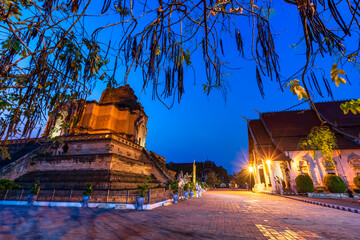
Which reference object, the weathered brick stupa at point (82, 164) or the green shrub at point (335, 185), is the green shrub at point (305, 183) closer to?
the green shrub at point (335, 185)

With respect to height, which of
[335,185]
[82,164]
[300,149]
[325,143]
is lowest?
[335,185]

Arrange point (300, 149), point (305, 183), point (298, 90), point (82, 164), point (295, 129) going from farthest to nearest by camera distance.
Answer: point (295, 129) < point (300, 149) < point (305, 183) < point (82, 164) < point (298, 90)

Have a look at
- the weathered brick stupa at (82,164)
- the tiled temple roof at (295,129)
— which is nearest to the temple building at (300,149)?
the tiled temple roof at (295,129)

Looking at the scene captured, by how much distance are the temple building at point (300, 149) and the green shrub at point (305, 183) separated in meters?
1.75

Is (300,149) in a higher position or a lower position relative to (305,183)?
higher

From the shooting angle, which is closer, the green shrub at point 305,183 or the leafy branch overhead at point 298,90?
the leafy branch overhead at point 298,90

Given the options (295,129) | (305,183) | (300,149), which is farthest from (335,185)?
(295,129)

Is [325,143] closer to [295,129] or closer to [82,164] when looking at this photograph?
[295,129]

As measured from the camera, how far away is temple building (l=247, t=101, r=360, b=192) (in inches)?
723

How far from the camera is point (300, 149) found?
1981cm

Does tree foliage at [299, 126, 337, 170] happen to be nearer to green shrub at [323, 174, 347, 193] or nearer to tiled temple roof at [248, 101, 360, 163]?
green shrub at [323, 174, 347, 193]

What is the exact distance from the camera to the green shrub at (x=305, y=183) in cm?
1698

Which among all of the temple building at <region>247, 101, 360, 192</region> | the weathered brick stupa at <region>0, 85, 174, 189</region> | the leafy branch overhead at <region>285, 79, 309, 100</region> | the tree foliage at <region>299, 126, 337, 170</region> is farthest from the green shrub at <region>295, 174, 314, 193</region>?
the leafy branch overhead at <region>285, 79, 309, 100</region>

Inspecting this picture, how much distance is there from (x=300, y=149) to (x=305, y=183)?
14.7ft
